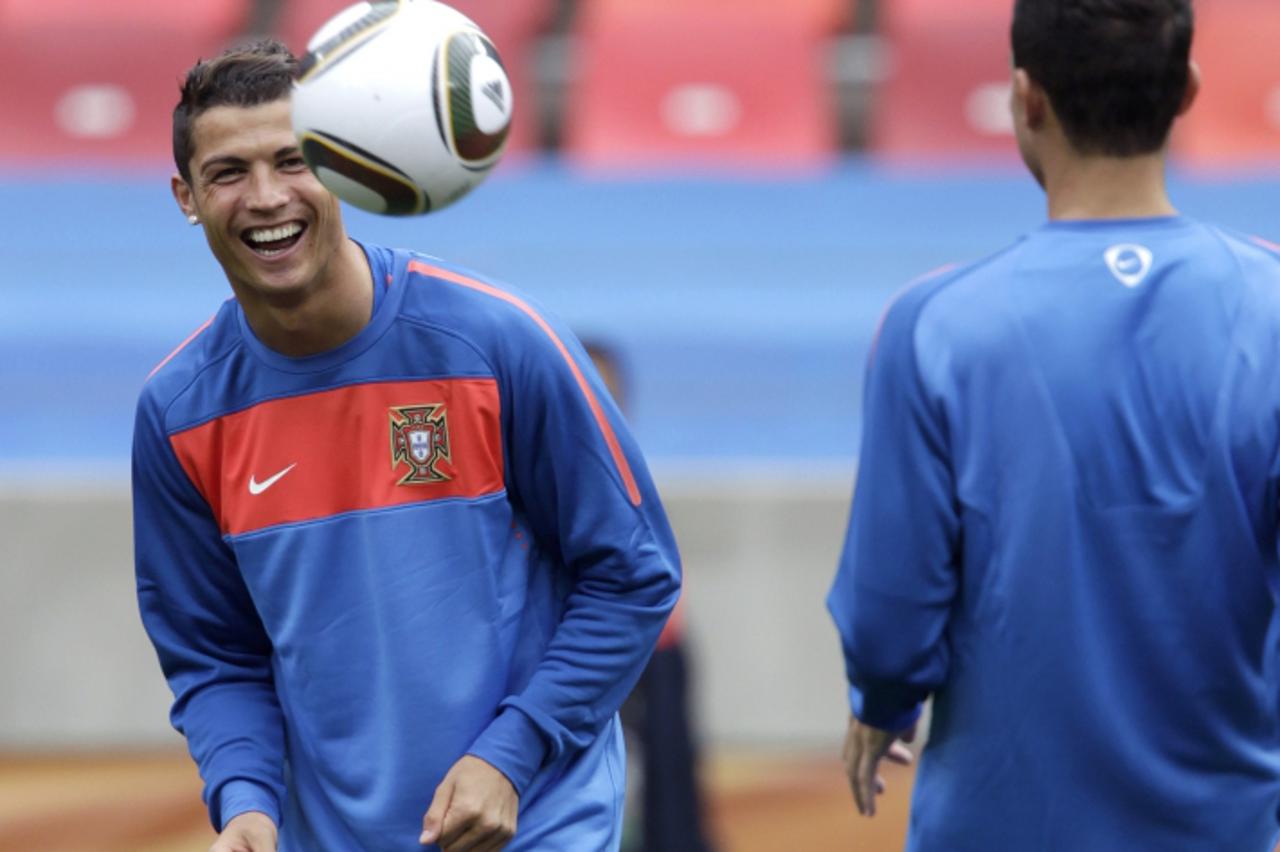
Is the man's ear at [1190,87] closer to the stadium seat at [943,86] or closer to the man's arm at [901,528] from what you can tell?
the man's arm at [901,528]

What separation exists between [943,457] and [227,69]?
4.14 ft

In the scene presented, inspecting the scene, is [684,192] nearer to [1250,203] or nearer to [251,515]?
[1250,203]

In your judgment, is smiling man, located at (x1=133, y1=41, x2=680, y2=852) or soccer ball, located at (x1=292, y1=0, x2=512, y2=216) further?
smiling man, located at (x1=133, y1=41, x2=680, y2=852)

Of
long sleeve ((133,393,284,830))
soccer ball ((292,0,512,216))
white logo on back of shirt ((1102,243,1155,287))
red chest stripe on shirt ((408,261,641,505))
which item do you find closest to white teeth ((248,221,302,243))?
soccer ball ((292,0,512,216))

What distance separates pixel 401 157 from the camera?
115 inches

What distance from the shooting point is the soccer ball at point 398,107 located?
288cm

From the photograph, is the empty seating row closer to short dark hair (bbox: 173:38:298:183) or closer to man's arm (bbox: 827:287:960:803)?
short dark hair (bbox: 173:38:298:183)

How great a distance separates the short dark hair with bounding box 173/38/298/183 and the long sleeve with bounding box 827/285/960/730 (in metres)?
1.02

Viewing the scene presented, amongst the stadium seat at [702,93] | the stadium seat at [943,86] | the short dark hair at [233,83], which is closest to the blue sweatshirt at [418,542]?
the short dark hair at [233,83]

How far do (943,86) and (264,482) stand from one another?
738cm

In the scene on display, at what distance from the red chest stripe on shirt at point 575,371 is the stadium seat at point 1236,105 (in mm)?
7235

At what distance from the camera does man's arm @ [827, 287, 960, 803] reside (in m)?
2.76

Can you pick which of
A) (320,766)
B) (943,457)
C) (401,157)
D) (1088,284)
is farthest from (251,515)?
(1088,284)

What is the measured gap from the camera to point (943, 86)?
9.91 meters
